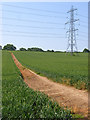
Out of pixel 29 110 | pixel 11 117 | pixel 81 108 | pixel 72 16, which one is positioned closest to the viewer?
pixel 11 117

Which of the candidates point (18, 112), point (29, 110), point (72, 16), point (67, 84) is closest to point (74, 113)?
point (29, 110)

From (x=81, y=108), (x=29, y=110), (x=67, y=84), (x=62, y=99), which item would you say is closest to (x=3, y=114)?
(x=29, y=110)

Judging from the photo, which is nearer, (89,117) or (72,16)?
(89,117)

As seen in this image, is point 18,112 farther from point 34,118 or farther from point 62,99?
point 62,99

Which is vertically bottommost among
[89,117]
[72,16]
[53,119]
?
[89,117]

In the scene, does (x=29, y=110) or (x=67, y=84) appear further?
(x=67, y=84)

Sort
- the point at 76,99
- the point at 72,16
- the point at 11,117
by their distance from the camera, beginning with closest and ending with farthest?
the point at 11,117 → the point at 76,99 → the point at 72,16

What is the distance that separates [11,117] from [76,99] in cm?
597

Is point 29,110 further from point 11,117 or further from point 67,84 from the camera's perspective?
point 67,84

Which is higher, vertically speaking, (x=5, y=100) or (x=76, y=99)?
(x=5, y=100)

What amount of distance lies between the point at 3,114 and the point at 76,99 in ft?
20.0

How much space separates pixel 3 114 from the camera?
564 cm

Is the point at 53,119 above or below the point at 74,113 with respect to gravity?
above

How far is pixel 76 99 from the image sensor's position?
10.3 m
